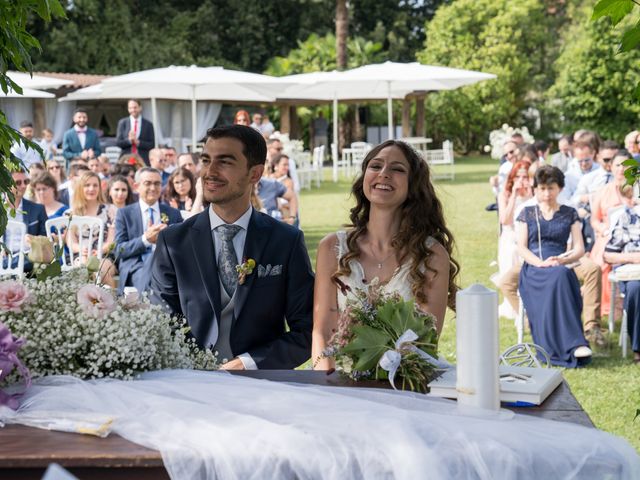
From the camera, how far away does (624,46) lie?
10.2ft

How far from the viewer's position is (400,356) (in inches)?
121

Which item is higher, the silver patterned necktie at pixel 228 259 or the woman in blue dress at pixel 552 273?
the silver patterned necktie at pixel 228 259

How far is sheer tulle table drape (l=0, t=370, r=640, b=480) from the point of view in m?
2.38

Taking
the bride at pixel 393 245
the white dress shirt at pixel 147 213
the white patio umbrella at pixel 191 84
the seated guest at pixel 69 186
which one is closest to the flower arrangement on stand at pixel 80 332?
the bride at pixel 393 245

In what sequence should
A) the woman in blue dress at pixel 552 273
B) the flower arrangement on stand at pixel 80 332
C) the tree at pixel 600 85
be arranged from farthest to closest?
the tree at pixel 600 85 → the woman in blue dress at pixel 552 273 → the flower arrangement on stand at pixel 80 332

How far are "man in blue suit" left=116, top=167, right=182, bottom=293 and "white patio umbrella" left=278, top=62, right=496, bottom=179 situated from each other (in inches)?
530

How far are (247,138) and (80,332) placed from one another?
1763 mm

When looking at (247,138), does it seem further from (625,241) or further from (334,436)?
(625,241)

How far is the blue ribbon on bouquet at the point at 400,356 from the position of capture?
3.03 metres

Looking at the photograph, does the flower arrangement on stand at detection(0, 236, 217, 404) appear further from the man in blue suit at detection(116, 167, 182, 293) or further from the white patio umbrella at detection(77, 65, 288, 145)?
the white patio umbrella at detection(77, 65, 288, 145)

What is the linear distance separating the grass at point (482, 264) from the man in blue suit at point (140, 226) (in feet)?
5.46

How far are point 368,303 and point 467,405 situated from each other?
638mm

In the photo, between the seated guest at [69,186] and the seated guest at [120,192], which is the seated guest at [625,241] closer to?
the seated guest at [120,192]

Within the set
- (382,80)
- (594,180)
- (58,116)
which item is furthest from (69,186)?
(58,116)
